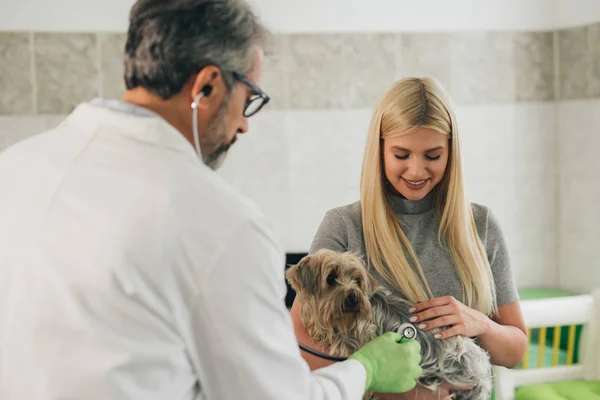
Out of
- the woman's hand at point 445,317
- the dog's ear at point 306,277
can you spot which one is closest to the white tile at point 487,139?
Result: the woman's hand at point 445,317

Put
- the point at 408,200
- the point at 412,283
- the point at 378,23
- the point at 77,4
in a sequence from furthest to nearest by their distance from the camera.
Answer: the point at 378,23, the point at 77,4, the point at 408,200, the point at 412,283

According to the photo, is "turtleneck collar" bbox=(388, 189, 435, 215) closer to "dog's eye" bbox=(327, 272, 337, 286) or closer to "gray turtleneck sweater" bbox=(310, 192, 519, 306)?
"gray turtleneck sweater" bbox=(310, 192, 519, 306)

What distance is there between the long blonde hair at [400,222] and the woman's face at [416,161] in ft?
0.05

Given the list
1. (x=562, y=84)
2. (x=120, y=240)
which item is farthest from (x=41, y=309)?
(x=562, y=84)

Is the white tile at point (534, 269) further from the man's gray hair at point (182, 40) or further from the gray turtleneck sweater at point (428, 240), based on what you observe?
the man's gray hair at point (182, 40)

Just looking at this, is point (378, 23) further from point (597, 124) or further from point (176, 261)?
point (176, 261)

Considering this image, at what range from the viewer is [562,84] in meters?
3.59

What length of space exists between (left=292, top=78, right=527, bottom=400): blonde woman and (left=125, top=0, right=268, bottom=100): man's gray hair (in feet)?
1.92

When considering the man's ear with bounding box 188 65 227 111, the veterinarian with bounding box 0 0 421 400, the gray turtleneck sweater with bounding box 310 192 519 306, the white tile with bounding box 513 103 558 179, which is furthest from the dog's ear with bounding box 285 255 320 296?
the white tile with bounding box 513 103 558 179

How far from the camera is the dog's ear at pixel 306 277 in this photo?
1576 millimetres

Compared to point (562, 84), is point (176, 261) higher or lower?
lower

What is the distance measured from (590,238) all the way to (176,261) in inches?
114

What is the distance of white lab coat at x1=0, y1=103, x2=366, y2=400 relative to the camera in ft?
3.41

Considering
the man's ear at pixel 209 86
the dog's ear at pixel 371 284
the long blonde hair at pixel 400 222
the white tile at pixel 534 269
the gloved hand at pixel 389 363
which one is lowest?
the white tile at pixel 534 269
